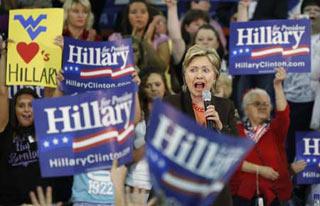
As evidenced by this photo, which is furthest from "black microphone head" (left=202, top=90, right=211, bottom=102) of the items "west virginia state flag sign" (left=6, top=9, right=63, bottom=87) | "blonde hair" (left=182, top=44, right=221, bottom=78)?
"west virginia state flag sign" (left=6, top=9, right=63, bottom=87)

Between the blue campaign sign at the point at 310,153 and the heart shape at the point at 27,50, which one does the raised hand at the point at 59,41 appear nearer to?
the heart shape at the point at 27,50

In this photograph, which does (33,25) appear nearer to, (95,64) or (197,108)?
(95,64)

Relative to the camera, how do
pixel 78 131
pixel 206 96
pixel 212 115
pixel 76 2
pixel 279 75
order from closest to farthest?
pixel 212 115, pixel 206 96, pixel 78 131, pixel 279 75, pixel 76 2

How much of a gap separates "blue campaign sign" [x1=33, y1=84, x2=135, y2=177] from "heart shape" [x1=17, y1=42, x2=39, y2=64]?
1.75 meters

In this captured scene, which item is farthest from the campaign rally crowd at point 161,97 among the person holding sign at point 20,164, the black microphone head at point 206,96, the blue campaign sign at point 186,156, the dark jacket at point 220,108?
the blue campaign sign at point 186,156

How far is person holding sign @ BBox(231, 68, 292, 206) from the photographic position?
28.5 feet

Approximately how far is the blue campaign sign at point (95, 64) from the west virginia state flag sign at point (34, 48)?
143 mm

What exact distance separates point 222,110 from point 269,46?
281 centimetres

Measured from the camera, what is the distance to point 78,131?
6852mm

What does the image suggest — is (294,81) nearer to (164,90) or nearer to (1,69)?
(164,90)

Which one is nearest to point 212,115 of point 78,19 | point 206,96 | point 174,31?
point 206,96

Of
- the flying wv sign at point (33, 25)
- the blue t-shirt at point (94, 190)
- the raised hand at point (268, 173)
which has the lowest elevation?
the blue t-shirt at point (94, 190)

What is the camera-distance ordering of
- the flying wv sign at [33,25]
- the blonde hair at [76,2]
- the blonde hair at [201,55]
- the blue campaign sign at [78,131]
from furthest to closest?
the blonde hair at [76,2] < the flying wv sign at [33,25] < the blue campaign sign at [78,131] < the blonde hair at [201,55]

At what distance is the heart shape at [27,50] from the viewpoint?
855 cm
